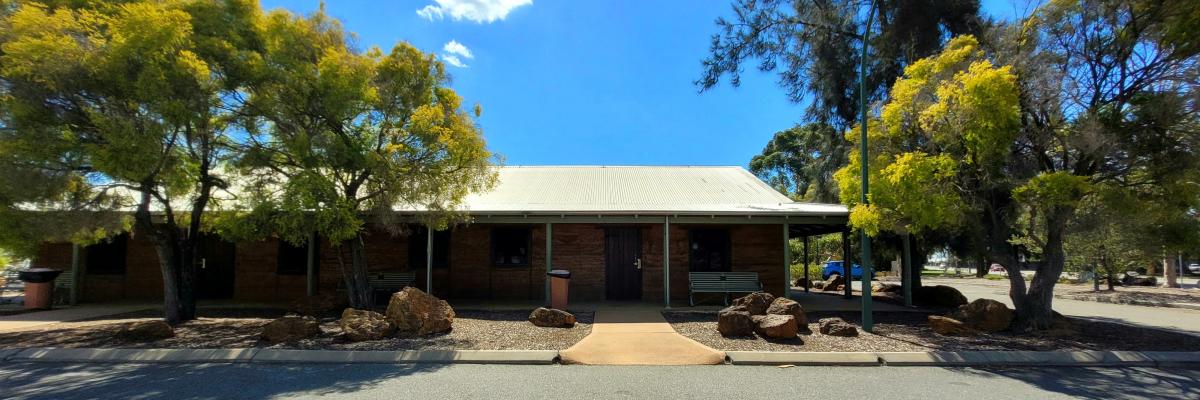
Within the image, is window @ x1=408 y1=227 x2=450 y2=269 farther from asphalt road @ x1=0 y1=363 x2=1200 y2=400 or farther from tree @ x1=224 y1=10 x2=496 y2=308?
asphalt road @ x1=0 y1=363 x2=1200 y2=400

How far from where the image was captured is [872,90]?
1595 centimetres

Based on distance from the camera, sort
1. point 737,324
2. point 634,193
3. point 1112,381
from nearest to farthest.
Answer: point 1112,381 → point 737,324 → point 634,193

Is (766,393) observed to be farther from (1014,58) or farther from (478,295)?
(478,295)

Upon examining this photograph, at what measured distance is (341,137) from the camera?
9430 mm

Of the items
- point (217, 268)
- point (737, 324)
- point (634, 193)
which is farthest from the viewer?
point (634, 193)

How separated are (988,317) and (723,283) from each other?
17.5ft

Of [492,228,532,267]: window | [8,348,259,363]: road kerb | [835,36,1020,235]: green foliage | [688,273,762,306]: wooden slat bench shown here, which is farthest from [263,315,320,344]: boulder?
[835,36,1020,235]: green foliage

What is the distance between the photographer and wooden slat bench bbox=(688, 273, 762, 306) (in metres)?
13.6

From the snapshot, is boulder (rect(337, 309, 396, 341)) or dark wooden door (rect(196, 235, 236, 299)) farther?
dark wooden door (rect(196, 235, 236, 299))

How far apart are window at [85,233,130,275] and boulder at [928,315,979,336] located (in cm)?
1929

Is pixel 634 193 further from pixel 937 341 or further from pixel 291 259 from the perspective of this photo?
pixel 291 259

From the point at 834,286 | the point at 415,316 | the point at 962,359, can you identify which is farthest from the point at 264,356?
the point at 834,286

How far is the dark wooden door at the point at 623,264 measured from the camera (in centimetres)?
1513

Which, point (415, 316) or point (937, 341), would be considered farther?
point (415, 316)
